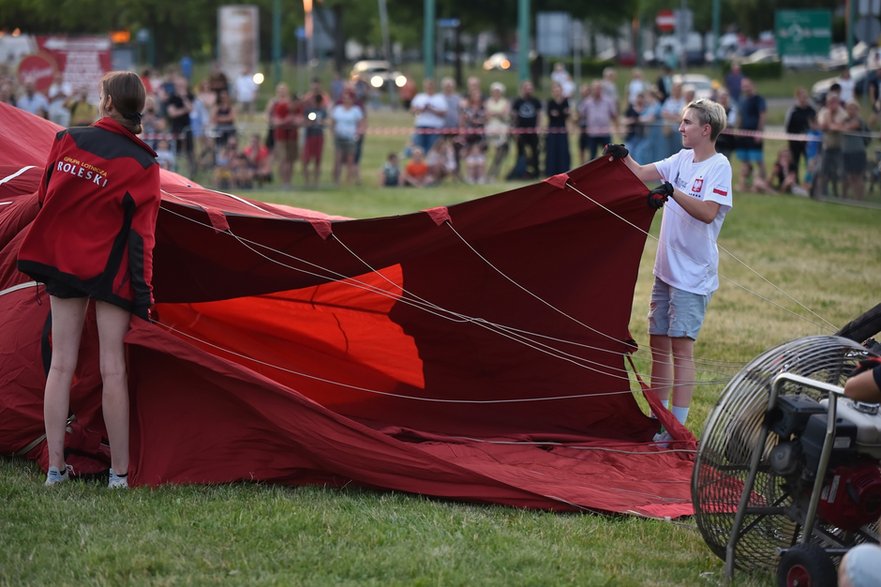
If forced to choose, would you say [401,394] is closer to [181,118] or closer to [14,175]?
[14,175]

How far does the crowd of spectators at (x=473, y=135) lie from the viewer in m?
18.2

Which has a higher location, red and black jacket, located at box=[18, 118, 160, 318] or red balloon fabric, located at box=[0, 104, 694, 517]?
red and black jacket, located at box=[18, 118, 160, 318]

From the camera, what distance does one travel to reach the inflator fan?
3926 mm

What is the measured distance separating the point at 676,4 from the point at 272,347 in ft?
187

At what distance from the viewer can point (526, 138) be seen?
21.0 m

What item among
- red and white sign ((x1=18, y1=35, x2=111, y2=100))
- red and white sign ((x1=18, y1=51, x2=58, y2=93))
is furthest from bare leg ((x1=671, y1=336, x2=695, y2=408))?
red and white sign ((x1=18, y1=35, x2=111, y2=100))

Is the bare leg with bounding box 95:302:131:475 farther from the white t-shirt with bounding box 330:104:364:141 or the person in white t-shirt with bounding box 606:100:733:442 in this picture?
the white t-shirt with bounding box 330:104:364:141

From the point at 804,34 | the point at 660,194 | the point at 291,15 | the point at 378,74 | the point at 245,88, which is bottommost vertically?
the point at 378,74

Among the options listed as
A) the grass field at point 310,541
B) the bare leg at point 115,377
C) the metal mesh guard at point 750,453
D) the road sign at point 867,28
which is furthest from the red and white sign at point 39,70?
the metal mesh guard at point 750,453

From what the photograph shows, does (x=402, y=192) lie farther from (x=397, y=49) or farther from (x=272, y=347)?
(x=397, y=49)

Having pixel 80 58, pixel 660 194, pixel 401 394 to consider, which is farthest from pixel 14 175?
pixel 80 58

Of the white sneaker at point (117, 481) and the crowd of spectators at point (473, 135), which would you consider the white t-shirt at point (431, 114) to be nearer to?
the crowd of spectators at point (473, 135)

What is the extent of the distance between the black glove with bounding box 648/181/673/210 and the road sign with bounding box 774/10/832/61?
24.8m

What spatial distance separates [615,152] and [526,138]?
15.5 metres
